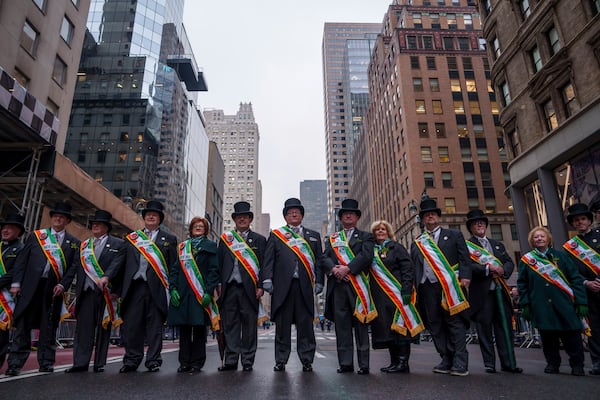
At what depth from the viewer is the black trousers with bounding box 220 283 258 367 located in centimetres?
558

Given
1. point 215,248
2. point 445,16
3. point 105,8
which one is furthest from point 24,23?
point 445,16

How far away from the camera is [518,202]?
2061 cm

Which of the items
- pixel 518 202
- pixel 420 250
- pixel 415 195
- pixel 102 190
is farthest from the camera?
pixel 415 195

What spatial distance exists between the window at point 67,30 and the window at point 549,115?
25.4 metres

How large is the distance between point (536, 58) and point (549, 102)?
106 inches

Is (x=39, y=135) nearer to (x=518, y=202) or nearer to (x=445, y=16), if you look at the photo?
(x=518, y=202)

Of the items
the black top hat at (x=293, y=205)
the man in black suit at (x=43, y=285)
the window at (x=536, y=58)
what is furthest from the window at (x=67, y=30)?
the window at (x=536, y=58)

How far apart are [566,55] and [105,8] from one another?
5821cm

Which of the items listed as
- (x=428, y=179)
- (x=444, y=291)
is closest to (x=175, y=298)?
(x=444, y=291)

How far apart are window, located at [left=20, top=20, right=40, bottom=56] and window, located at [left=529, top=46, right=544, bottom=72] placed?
2419cm

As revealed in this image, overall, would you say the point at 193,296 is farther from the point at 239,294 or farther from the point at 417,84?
the point at 417,84

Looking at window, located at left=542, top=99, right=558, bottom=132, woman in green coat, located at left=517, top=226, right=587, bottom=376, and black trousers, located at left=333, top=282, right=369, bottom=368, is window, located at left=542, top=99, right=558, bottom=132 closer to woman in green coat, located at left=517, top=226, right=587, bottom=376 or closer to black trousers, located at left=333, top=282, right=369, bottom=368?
woman in green coat, located at left=517, top=226, right=587, bottom=376

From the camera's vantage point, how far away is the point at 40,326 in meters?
5.68

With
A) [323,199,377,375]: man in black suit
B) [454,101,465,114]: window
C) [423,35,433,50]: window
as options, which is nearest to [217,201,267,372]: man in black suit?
[323,199,377,375]: man in black suit
